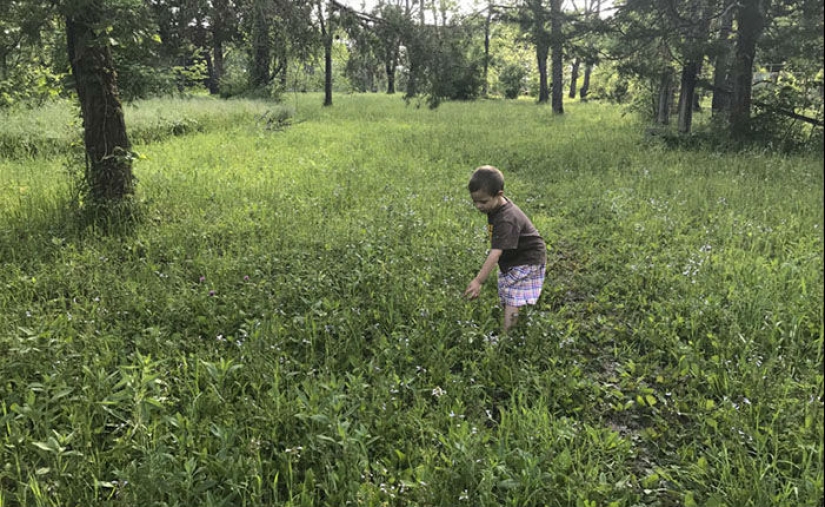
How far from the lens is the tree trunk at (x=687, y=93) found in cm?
1246

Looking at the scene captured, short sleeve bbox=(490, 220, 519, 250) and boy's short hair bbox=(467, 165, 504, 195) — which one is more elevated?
boy's short hair bbox=(467, 165, 504, 195)

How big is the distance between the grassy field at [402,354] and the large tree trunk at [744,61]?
4233mm

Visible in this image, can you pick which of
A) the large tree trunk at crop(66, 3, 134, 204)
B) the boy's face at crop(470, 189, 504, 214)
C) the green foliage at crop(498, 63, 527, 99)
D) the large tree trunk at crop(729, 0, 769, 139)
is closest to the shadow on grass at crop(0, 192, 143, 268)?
the large tree trunk at crop(66, 3, 134, 204)

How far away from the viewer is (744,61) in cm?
1020

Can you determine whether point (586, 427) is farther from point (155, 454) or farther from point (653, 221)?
point (653, 221)

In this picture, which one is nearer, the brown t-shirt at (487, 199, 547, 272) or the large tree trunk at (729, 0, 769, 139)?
the brown t-shirt at (487, 199, 547, 272)

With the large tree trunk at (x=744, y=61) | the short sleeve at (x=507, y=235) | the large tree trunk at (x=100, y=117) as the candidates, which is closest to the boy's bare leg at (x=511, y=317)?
the short sleeve at (x=507, y=235)

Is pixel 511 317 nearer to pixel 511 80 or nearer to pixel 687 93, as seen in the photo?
pixel 687 93

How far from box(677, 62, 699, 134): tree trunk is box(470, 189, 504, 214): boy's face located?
411 inches

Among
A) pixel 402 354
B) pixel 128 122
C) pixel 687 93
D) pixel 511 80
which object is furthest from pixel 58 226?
pixel 511 80

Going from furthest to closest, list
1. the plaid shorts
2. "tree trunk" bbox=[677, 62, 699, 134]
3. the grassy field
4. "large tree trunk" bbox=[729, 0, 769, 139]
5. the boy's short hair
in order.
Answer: "tree trunk" bbox=[677, 62, 699, 134]
"large tree trunk" bbox=[729, 0, 769, 139]
the plaid shorts
the boy's short hair
the grassy field

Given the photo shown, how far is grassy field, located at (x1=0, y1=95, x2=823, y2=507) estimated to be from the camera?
102 inches

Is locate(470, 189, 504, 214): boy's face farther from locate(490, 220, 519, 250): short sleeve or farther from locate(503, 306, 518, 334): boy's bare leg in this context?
locate(503, 306, 518, 334): boy's bare leg

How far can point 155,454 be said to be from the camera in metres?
2.62
